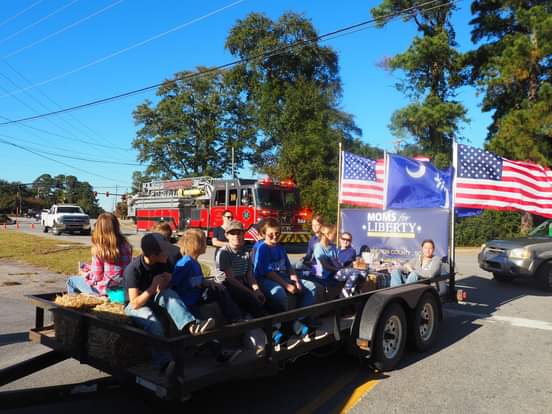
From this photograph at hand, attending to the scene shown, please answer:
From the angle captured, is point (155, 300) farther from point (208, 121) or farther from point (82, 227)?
point (208, 121)

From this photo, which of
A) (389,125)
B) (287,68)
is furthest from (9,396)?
(287,68)

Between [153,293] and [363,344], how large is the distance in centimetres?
223

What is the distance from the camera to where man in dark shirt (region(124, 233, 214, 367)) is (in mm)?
3764

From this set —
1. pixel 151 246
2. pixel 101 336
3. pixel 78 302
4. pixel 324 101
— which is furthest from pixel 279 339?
pixel 324 101

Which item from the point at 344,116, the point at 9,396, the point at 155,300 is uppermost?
the point at 344,116

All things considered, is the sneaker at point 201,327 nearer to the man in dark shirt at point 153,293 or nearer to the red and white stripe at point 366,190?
the man in dark shirt at point 153,293

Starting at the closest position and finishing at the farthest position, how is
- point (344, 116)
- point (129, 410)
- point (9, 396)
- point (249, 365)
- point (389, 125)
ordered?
point (9, 396) < point (249, 365) < point (129, 410) < point (389, 125) < point (344, 116)

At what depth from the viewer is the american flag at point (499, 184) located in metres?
8.31

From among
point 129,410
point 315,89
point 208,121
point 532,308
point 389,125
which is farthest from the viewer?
point 208,121

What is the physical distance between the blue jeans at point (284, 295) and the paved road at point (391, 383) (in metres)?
0.69

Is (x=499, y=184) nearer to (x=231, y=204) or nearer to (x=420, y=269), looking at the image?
(x=420, y=269)

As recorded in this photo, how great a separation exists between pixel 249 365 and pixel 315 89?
38026 millimetres

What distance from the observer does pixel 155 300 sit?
3.96 metres

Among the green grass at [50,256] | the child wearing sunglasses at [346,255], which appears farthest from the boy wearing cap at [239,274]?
the green grass at [50,256]
